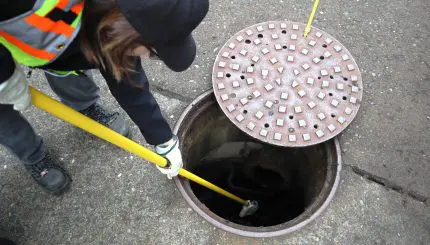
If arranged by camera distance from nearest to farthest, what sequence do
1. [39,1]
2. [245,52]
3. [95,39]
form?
[39,1], [95,39], [245,52]

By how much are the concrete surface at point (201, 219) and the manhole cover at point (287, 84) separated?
0.41 feet

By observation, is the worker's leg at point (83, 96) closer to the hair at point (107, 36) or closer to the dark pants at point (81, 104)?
the dark pants at point (81, 104)

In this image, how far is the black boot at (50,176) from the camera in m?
1.88

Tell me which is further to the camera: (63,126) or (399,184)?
(63,126)

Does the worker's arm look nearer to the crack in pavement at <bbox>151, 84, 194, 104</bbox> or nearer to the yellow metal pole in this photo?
the yellow metal pole

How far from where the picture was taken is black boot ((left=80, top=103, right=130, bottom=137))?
206 centimetres

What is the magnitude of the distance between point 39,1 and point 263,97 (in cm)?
137

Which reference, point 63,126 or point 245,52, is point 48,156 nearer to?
point 63,126

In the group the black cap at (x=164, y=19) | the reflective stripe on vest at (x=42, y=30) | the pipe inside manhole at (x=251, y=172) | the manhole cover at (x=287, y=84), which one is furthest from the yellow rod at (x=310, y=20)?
the reflective stripe on vest at (x=42, y=30)

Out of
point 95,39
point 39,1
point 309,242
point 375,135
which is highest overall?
point 39,1

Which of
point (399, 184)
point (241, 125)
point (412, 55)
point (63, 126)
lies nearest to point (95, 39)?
point (241, 125)

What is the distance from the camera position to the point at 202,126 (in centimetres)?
229

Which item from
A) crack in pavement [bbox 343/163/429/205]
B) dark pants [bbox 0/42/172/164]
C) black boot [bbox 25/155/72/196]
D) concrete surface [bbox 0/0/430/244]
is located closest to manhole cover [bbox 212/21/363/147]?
concrete surface [bbox 0/0/430/244]

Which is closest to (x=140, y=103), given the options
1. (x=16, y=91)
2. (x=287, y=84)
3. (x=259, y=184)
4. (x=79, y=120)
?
(x=79, y=120)
